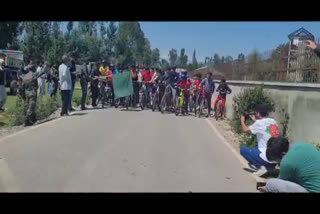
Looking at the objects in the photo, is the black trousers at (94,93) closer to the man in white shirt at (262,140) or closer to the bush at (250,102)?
the bush at (250,102)

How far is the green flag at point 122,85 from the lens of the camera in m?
17.3

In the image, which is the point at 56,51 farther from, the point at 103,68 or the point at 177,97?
the point at 177,97

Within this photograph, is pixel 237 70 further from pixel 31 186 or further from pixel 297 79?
pixel 31 186

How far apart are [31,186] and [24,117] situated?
652 centimetres

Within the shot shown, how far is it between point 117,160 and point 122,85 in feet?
29.6

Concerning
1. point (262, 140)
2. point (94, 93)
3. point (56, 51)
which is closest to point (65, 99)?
point (56, 51)

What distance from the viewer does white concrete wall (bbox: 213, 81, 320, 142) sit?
951 centimetres

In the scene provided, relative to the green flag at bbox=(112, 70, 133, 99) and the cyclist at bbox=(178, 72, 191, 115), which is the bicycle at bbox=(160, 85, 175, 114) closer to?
the cyclist at bbox=(178, 72, 191, 115)

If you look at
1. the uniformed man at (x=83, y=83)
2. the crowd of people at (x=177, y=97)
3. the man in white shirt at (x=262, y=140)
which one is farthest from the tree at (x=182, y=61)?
the man in white shirt at (x=262, y=140)

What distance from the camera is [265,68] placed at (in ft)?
45.3

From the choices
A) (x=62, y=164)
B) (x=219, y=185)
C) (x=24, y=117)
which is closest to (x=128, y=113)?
(x=24, y=117)

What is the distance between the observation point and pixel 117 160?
28.1ft
